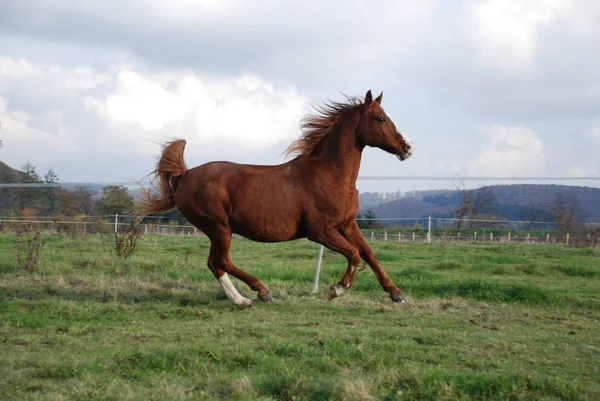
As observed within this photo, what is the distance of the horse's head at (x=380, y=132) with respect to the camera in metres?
7.82

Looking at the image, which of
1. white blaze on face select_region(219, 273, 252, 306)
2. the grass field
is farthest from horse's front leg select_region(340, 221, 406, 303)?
white blaze on face select_region(219, 273, 252, 306)

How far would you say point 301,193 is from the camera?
7.58 metres

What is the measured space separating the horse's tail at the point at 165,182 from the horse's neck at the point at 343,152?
6.36 feet

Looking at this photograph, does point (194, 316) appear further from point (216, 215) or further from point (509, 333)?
point (509, 333)

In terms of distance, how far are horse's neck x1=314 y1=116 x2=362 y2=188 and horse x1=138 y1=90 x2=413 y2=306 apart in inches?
0.5

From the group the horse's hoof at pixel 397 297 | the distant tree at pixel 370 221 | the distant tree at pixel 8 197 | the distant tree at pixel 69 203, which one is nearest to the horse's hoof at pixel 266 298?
the horse's hoof at pixel 397 297

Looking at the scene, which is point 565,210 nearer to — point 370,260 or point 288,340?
point 370,260

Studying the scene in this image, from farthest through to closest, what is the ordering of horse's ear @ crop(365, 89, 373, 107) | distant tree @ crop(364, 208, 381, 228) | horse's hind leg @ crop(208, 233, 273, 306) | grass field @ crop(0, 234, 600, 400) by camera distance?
distant tree @ crop(364, 208, 381, 228)
horse's ear @ crop(365, 89, 373, 107)
horse's hind leg @ crop(208, 233, 273, 306)
grass field @ crop(0, 234, 600, 400)

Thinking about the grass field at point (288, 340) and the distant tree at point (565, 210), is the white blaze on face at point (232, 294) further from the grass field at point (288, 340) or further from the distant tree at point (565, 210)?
the distant tree at point (565, 210)

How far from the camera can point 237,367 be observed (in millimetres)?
4457

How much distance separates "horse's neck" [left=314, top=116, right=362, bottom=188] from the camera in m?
7.79

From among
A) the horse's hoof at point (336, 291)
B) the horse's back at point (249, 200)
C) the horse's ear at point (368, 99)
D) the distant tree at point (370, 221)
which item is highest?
the horse's ear at point (368, 99)

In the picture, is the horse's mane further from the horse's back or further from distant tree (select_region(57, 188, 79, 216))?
distant tree (select_region(57, 188, 79, 216))

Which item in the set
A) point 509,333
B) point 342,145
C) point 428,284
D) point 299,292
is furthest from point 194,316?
point 428,284
